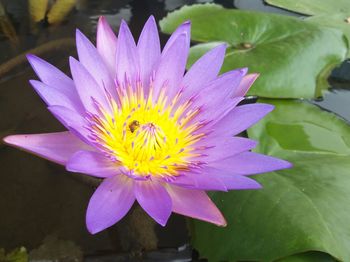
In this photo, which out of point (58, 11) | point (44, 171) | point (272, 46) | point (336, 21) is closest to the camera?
point (44, 171)

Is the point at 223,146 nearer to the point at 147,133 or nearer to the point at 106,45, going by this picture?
the point at 147,133

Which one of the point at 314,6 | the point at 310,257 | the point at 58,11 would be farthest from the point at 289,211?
the point at 58,11

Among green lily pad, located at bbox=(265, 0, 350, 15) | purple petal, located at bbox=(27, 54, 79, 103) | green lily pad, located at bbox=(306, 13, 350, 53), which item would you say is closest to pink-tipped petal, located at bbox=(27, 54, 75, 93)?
purple petal, located at bbox=(27, 54, 79, 103)

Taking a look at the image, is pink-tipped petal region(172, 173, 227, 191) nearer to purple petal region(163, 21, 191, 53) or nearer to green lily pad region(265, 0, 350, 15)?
purple petal region(163, 21, 191, 53)

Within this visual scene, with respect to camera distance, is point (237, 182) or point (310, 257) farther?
point (310, 257)

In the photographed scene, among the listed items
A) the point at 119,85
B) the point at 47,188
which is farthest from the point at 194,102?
the point at 47,188

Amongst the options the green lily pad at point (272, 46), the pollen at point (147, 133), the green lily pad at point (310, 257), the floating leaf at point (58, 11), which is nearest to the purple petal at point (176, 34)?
the pollen at point (147, 133)
